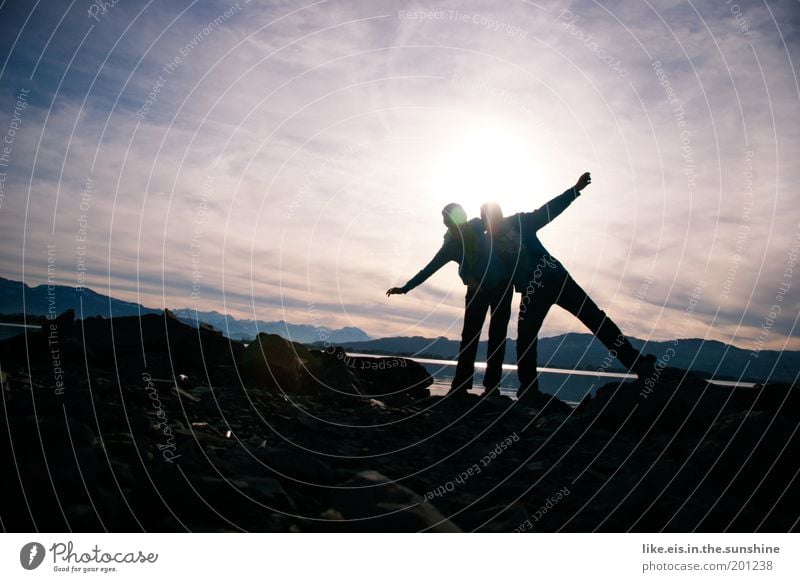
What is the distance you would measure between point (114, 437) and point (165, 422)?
186 cm

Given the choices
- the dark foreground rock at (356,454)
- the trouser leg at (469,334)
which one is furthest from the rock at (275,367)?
the trouser leg at (469,334)

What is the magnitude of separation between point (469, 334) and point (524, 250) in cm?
273

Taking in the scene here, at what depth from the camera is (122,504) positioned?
4504 mm

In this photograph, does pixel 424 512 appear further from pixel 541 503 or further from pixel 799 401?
pixel 799 401

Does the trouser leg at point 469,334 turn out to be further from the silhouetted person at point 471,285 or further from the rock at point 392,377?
the rock at point 392,377

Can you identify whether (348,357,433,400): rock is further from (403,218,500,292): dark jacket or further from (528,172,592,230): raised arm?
(528,172,592,230): raised arm

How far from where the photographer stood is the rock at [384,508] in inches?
194

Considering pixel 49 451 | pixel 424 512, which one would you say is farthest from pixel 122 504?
pixel 424 512

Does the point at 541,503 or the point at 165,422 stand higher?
the point at 165,422

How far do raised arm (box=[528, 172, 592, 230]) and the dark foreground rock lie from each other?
177 inches

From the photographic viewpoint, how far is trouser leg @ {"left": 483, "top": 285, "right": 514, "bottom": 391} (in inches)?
567

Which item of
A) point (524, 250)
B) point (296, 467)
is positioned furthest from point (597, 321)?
point (296, 467)
